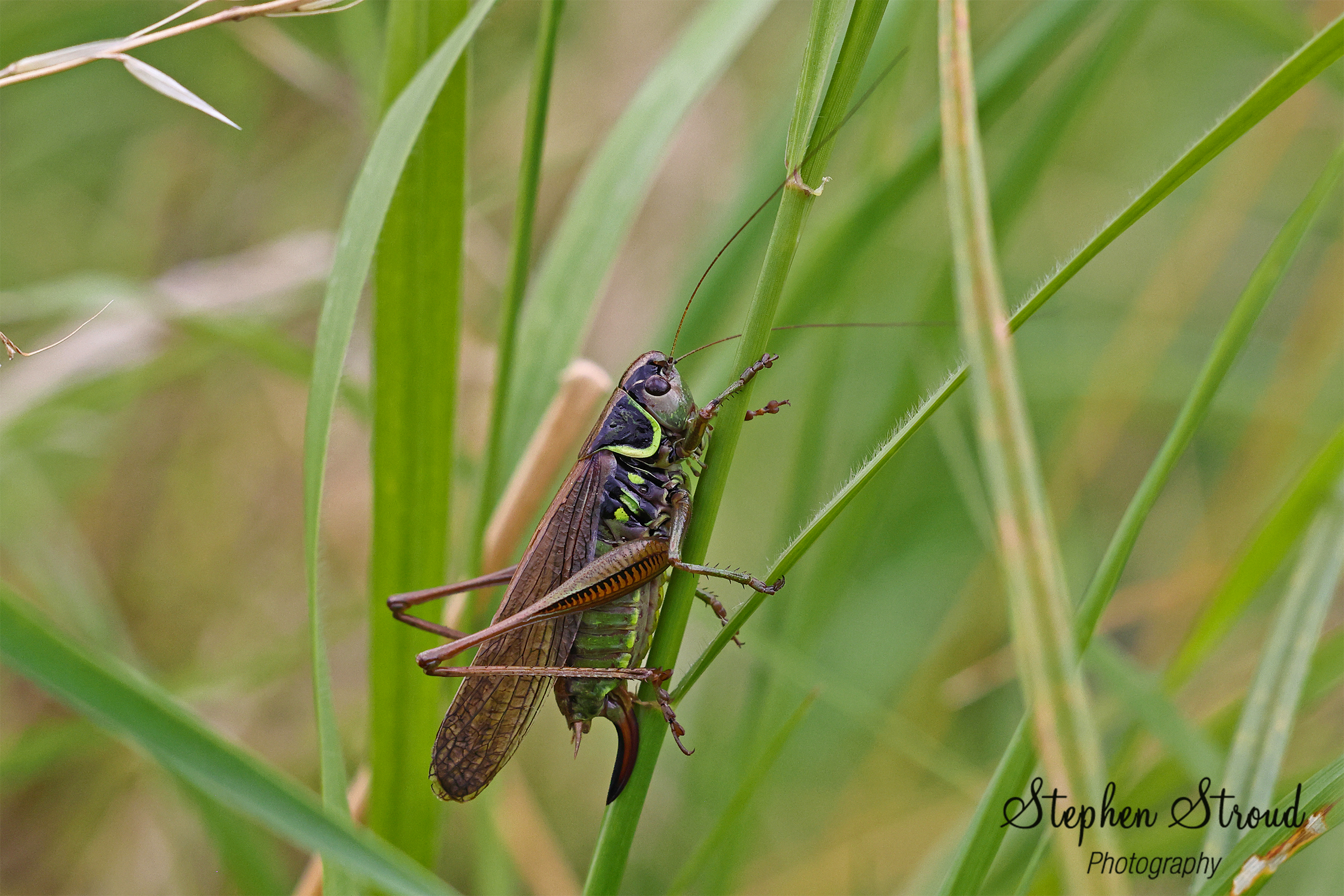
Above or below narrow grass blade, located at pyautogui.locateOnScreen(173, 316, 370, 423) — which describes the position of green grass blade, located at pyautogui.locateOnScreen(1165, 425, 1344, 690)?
above

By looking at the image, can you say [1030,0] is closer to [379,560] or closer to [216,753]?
[379,560]

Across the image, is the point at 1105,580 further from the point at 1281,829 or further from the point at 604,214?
the point at 604,214

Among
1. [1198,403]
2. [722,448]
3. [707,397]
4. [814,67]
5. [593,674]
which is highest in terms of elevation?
[814,67]

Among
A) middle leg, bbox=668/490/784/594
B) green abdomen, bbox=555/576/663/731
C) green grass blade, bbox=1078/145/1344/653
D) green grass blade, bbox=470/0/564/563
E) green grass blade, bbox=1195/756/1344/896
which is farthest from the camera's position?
green abdomen, bbox=555/576/663/731

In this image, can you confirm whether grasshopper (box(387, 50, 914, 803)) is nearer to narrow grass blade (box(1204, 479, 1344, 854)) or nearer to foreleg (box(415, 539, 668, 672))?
foreleg (box(415, 539, 668, 672))


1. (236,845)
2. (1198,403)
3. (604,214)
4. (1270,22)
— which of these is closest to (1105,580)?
(1198,403)

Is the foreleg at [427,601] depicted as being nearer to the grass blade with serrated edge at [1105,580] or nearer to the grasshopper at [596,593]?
the grasshopper at [596,593]

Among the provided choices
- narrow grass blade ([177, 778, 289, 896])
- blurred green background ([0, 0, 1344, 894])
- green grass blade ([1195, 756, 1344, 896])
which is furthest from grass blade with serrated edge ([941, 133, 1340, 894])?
narrow grass blade ([177, 778, 289, 896])
